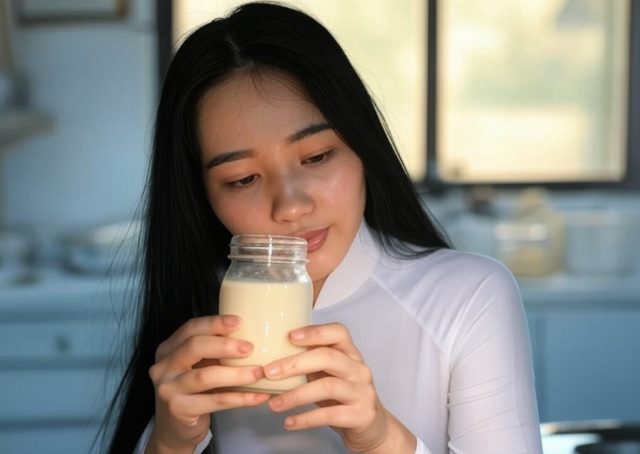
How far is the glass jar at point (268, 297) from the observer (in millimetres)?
952

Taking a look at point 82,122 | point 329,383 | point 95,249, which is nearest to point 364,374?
point 329,383

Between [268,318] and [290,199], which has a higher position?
[290,199]

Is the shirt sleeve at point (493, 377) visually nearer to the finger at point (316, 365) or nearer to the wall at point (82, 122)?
the finger at point (316, 365)

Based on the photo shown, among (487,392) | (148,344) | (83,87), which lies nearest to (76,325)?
(83,87)

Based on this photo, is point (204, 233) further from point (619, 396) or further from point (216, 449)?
point (619, 396)

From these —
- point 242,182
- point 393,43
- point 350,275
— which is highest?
point 393,43

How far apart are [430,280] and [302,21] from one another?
35 centimetres

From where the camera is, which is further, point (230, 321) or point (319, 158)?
point (319, 158)

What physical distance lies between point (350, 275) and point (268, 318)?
39 centimetres

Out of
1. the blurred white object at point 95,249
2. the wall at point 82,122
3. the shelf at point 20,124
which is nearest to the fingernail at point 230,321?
the blurred white object at point 95,249

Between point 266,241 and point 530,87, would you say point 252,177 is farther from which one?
point 530,87

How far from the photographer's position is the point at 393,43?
12.9ft

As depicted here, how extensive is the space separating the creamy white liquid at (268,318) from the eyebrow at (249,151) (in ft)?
0.74

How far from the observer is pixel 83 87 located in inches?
150
